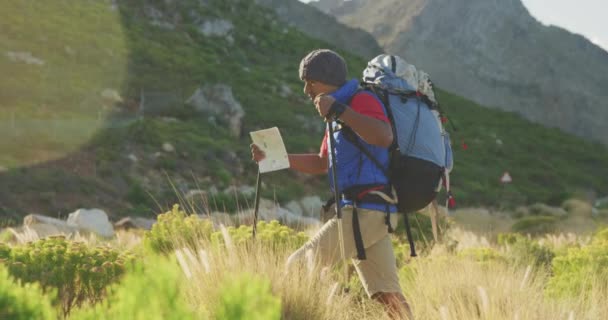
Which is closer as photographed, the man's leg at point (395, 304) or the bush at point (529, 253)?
the man's leg at point (395, 304)

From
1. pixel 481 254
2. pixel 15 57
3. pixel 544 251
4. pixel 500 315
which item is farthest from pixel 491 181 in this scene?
pixel 500 315

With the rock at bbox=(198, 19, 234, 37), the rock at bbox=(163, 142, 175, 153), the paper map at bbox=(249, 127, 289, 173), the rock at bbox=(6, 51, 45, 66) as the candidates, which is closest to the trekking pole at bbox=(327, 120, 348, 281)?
the paper map at bbox=(249, 127, 289, 173)

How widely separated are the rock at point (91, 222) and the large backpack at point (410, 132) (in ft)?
30.4

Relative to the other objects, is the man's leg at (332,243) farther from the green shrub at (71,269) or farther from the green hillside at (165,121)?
the green hillside at (165,121)

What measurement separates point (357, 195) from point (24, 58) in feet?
97.2

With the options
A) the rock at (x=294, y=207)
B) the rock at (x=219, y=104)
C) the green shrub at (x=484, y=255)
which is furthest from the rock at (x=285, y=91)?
the green shrub at (x=484, y=255)

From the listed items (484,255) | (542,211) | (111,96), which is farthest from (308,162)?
(542,211)

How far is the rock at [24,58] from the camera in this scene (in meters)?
30.2

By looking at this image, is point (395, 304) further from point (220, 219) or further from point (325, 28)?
point (325, 28)

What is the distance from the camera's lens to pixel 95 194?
18328 millimetres

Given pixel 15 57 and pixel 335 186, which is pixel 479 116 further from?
pixel 335 186

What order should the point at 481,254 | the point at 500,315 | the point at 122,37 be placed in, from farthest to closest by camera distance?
the point at 122,37 < the point at 481,254 < the point at 500,315

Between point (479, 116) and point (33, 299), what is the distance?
5797 cm

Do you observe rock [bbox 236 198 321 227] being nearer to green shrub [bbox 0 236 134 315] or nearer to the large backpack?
green shrub [bbox 0 236 134 315]
